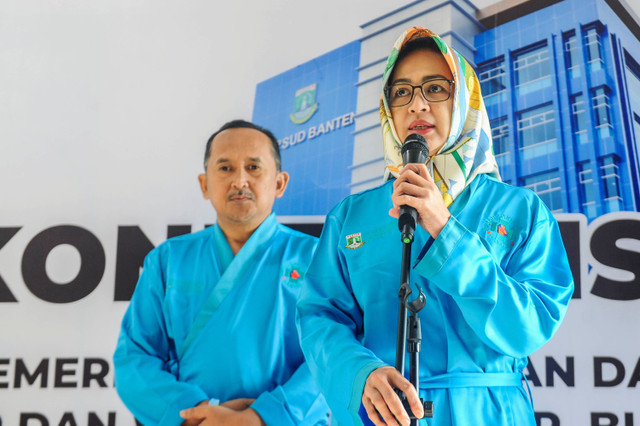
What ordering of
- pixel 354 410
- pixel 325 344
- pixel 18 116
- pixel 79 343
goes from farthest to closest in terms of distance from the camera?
pixel 18 116, pixel 79 343, pixel 325 344, pixel 354 410

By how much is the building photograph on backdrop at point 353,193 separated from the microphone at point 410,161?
102 centimetres

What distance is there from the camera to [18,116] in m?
3.05

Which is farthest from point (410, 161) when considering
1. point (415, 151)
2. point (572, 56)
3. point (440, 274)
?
point (572, 56)

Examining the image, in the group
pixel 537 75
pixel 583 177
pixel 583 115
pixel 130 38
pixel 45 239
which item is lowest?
pixel 45 239

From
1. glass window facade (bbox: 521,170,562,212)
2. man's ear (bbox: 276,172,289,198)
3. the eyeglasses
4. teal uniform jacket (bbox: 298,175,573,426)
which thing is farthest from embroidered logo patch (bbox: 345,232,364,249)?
glass window facade (bbox: 521,170,562,212)

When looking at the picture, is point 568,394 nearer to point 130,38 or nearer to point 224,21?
point 224,21

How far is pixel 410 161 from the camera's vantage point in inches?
53.1

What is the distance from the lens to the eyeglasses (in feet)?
5.55

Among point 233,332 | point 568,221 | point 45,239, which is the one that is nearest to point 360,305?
point 233,332

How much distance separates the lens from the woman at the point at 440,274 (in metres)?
1.32

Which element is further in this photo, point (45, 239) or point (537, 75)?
point (45, 239)

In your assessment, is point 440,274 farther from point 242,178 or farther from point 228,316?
point 242,178

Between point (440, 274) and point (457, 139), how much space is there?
47 cm

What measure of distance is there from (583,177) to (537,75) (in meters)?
0.43
